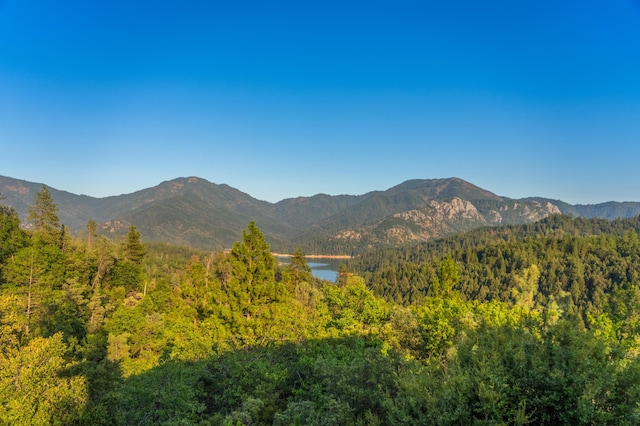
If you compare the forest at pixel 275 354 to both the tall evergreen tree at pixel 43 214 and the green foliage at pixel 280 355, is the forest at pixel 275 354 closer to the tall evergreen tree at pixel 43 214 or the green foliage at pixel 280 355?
the green foliage at pixel 280 355

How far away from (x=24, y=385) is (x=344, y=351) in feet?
58.9

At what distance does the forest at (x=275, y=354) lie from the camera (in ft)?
35.2

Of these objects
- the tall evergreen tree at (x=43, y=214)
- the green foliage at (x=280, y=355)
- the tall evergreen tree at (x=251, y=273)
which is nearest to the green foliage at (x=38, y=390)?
the green foliage at (x=280, y=355)

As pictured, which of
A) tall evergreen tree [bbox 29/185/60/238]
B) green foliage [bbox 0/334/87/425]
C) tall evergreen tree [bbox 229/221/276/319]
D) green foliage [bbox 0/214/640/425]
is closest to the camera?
green foliage [bbox 0/214/640/425]

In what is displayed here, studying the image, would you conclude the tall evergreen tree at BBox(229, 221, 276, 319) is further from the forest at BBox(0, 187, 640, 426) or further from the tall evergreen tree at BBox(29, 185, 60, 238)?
the tall evergreen tree at BBox(29, 185, 60, 238)

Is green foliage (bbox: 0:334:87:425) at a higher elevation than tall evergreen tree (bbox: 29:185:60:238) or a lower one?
lower

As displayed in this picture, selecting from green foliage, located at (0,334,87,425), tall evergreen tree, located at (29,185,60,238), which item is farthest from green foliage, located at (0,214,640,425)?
tall evergreen tree, located at (29,185,60,238)

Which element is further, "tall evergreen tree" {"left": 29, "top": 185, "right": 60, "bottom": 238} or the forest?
"tall evergreen tree" {"left": 29, "top": 185, "right": 60, "bottom": 238}

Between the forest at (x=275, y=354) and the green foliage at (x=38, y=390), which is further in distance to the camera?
the green foliage at (x=38, y=390)

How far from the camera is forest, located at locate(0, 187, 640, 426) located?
1073 cm

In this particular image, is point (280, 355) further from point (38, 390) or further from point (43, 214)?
point (43, 214)

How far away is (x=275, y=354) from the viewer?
1072 inches

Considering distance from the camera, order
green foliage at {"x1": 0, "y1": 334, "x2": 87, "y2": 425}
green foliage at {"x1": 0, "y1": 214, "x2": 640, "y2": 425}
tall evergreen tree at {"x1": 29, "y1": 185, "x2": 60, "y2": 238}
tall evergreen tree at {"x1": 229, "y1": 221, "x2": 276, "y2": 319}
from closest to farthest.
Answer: green foliage at {"x1": 0, "y1": 214, "x2": 640, "y2": 425}, green foliage at {"x1": 0, "y1": 334, "x2": 87, "y2": 425}, tall evergreen tree at {"x1": 229, "y1": 221, "x2": 276, "y2": 319}, tall evergreen tree at {"x1": 29, "y1": 185, "x2": 60, "y2": 238}

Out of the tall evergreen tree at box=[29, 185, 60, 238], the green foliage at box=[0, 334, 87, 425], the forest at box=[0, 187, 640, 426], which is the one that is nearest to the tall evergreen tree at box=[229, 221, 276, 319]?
the forest at box=[0, 187, 640, 426]
